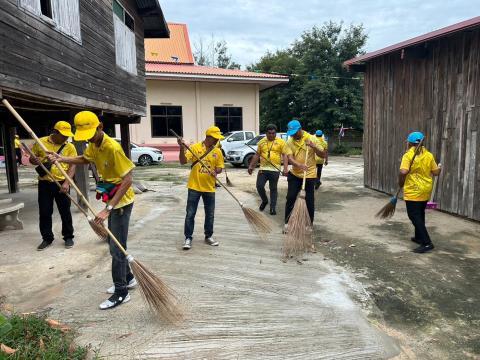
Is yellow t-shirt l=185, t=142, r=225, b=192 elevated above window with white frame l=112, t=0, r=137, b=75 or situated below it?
below

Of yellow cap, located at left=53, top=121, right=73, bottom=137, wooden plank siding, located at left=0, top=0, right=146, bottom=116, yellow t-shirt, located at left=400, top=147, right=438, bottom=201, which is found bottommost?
yellow t-shirt, located at left=400, top=147, right=438, bottom=201

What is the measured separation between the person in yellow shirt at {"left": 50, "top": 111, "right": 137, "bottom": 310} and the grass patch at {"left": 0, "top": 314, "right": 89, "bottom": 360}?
0.57m

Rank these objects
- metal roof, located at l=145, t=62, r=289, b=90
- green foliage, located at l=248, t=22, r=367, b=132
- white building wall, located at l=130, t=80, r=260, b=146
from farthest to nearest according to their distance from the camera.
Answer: green foliage, located at l=248, t=22, r=367, b=132 → white building wall, located at l=130, t=80, r=260, b=146 → metal roof, located at l=145, t=62, r=289, b=90

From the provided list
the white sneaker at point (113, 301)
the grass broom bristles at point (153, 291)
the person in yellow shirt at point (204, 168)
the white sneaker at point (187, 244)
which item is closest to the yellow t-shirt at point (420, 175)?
the person in yellow shirt at point (204, 168)

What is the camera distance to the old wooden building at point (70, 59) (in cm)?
511

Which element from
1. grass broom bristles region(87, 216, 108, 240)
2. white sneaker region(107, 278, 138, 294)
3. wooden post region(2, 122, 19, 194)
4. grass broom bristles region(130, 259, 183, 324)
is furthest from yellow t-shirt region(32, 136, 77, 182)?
wooden post region(2, 122, 19, 194)

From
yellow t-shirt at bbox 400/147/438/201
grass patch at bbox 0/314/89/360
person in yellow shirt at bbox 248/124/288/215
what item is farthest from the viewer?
person in yellow shirt at bbox 248/124/288/215

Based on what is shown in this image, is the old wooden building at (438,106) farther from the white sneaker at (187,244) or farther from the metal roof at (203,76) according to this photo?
the metal roof at (203,76)

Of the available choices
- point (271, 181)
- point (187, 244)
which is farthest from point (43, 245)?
point (271, 181)

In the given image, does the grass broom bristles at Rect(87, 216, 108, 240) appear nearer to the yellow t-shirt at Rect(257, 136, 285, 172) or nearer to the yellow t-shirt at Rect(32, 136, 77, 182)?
the yellow t-shirt at Rect(32, 136, 77, 182)

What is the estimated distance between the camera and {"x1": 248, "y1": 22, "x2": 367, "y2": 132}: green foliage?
27219 millimetres

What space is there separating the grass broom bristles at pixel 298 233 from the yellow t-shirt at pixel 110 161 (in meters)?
2.33

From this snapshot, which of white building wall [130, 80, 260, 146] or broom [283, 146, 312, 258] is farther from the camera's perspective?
white building wall [130, 80, 260, 146]

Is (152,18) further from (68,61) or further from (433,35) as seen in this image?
(433,35)
